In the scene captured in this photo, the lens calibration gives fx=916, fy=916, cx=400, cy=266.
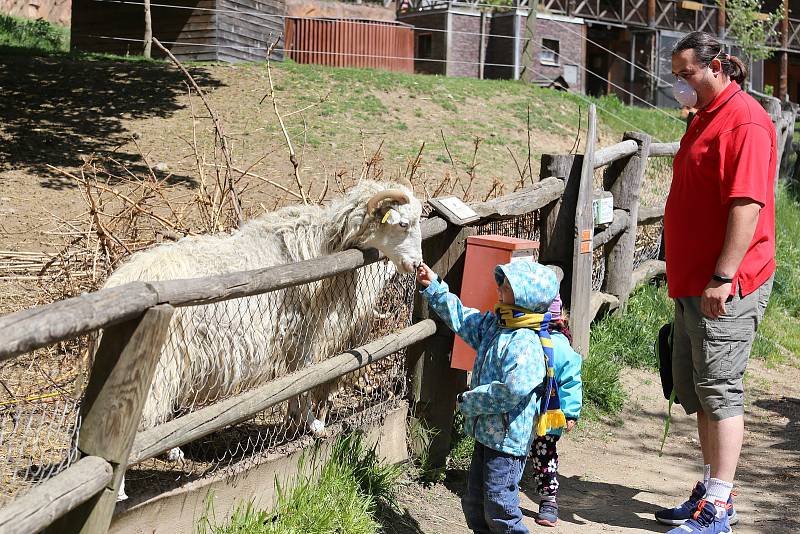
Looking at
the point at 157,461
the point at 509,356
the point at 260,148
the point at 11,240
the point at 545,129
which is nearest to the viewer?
the point at 509,356

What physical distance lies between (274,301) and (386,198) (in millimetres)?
731

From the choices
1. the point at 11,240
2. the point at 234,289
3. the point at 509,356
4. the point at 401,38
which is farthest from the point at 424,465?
the point at 401,38

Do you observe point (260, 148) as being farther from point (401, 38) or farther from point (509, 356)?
point (401, 38)

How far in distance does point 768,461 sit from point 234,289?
12.6 feet

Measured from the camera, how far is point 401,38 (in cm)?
2666

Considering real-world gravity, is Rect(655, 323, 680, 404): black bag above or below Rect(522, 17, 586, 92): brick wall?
below

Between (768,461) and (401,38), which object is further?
(401,38)

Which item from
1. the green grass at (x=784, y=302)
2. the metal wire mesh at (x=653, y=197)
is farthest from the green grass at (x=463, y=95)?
the metal wire mesh at (x=653, y=197)

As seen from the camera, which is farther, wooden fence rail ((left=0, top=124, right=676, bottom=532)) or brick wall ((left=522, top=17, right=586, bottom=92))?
brick wall ((left=522, top=17, right=586, bottom=92))

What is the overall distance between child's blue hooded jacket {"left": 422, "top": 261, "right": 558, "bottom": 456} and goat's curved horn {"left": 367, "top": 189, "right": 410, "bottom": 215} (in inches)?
34.4

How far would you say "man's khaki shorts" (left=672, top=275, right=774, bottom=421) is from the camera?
410 centimetres

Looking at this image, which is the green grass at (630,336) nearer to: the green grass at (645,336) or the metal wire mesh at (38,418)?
the green grass at (645,336)

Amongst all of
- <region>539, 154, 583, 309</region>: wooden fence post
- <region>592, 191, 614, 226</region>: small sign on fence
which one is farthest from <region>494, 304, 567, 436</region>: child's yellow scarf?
<region>592, 191, 614, 226</region>: small sign on fence

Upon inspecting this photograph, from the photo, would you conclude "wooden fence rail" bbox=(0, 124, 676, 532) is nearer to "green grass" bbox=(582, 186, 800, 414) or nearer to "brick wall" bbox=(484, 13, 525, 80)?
"green grass" bbox=(582, 186, 800, 414)
